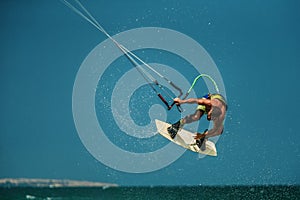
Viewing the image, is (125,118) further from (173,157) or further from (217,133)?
(173,157)

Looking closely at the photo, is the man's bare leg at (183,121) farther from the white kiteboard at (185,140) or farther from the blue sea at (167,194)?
the blue sea at (167,194)

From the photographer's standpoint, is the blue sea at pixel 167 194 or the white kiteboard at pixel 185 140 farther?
the blue sea at pixel 167 194

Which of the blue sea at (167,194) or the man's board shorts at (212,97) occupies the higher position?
the blue sea at (167,194)

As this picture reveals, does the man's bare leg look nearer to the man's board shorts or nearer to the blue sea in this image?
the man's board shorts

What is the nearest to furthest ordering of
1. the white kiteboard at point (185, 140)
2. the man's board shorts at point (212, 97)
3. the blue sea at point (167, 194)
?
the man's board shorts at point (212, 97) < the white kiteboard at point (185, 140) < the blue sea at point (167, 194)

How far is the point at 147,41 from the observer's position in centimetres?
1427

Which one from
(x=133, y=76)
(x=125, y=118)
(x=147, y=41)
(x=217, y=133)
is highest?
(x=147, y=41)

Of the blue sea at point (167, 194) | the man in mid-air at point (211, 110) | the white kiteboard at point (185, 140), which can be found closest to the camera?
the man in mid-air at point (211, 110)

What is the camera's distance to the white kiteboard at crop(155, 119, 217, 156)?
11.2 m

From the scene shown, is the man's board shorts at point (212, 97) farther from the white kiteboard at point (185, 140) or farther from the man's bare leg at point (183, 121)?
the white kiteboard at point (185, 140)

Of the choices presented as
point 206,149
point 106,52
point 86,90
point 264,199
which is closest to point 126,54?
point 206,149

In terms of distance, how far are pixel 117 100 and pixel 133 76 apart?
57.5 inches

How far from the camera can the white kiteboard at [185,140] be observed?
1116 cm

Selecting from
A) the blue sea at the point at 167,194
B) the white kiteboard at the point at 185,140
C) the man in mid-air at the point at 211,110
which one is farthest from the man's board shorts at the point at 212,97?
the blue sea at the point at 167,194
